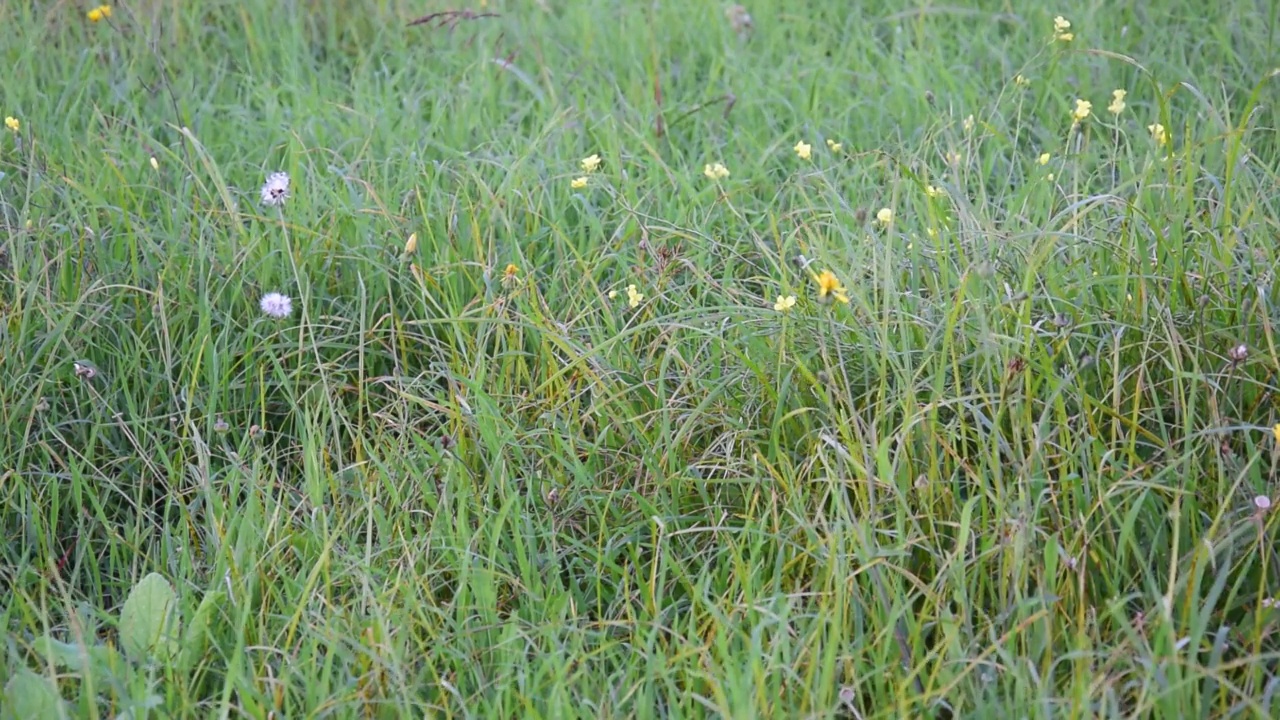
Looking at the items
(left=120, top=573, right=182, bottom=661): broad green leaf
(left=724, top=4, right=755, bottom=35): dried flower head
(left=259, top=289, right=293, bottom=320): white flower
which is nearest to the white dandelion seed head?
(left=259, top=289, right=293, bottom=320): white flower

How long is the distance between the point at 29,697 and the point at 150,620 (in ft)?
0.67

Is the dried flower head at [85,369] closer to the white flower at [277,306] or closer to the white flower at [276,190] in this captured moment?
the white flower at [277,306]

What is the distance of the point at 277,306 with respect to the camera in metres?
2.38

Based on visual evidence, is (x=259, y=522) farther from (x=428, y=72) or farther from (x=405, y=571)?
(x=428, y=72)

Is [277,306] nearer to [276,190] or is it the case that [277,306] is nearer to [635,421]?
[276,190]

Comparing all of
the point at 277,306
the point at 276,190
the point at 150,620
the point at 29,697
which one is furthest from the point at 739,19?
the point at 29,697

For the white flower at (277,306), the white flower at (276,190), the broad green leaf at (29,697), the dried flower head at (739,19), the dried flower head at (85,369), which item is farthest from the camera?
the dried flower head at (739,19)

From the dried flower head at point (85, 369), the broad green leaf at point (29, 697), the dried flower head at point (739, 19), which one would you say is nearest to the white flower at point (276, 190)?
the dried flower head at point (85, 369)

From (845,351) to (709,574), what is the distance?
0.47 meters

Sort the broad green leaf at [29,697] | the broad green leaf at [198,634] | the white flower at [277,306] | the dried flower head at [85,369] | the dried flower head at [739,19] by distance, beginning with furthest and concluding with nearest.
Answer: the dried flower head at [739,19]
the white flower at [277,306]
the dried flower head at [85,369]
the broad green leaf at [198,634]
the broad green leaf at [29,697]

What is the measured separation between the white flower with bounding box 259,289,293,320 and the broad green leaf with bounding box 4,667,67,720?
34.0 inches

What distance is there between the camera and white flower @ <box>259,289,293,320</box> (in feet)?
7.80

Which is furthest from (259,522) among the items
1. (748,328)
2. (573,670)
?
(748,328)

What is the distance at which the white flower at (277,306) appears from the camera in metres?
2.38
